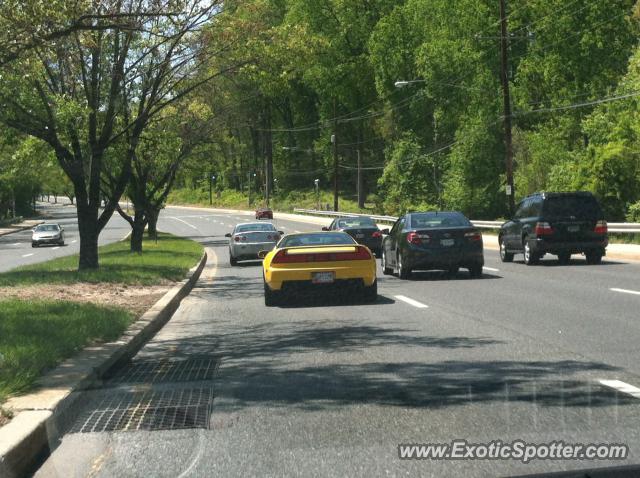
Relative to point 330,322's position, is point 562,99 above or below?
above

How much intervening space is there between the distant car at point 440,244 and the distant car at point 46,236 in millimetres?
37967

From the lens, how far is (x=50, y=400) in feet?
24.0

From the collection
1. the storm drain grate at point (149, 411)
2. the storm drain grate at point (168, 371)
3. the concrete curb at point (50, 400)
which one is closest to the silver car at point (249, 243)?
the concrete curb at point (50, 400)

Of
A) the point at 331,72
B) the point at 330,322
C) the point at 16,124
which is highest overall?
the point at 331,72

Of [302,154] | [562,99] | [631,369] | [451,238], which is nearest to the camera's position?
[631,369]

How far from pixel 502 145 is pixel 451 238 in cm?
4478

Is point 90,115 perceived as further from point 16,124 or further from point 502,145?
point 502,145

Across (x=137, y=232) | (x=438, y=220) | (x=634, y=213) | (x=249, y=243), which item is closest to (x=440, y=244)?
(x=438, y=220)

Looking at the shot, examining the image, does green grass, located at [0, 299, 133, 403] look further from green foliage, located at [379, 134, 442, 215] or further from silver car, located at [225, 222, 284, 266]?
green foliage, located at [379, 134, 442, 215]

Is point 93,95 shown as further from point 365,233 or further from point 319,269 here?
point 365,233

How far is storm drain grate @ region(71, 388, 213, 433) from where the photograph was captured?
7.05 m

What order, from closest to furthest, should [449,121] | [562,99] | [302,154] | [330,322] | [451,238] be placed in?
[330,322] < [451,238] < [562,99] < [449,121] < [302,154]

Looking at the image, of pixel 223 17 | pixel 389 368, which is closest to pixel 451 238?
pixel 223 17

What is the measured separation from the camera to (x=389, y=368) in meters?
9.22
